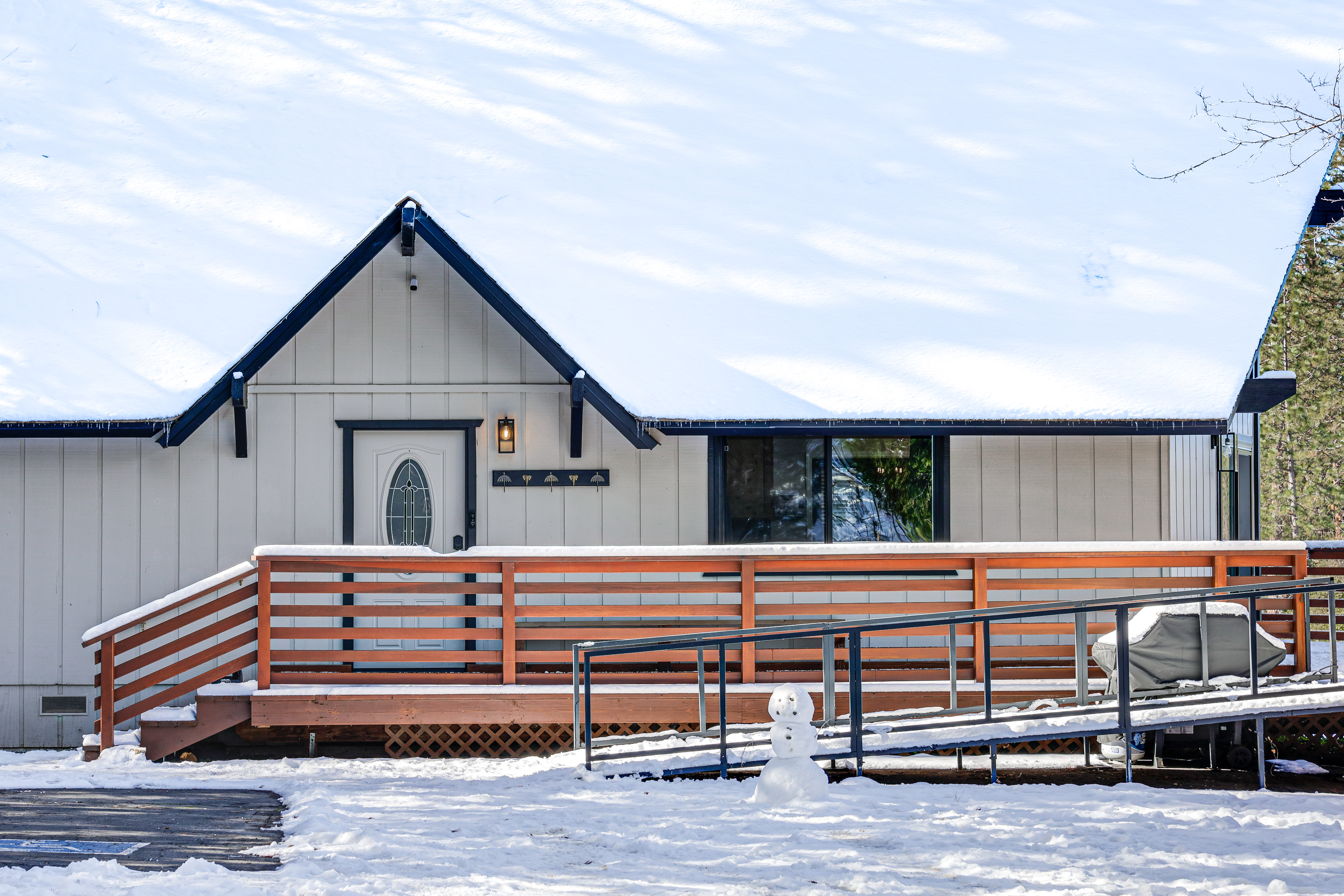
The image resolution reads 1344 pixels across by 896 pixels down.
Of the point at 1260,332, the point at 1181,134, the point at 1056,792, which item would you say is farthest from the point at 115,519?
the point at 1181,134

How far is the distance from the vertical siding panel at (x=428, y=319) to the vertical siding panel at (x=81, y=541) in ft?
9.18

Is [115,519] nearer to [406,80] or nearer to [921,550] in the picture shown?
[406,80]

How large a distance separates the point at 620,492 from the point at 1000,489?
10.9 feet

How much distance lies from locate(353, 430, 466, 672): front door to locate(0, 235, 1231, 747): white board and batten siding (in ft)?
0.62

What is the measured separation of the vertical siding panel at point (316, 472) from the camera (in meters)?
9.15

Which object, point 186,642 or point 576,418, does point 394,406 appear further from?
point 186,642

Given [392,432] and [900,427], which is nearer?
[900,427]

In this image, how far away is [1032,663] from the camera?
29.5 feet

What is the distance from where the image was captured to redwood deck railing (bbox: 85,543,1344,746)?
25.6 feet

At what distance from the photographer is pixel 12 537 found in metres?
9.02

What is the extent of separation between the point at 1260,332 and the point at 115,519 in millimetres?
9790

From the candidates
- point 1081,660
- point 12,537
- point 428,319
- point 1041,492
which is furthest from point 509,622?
point 1041,492

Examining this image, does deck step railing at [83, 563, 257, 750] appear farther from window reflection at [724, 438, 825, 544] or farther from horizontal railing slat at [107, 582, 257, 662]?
window reflection at [724, 438, 825, 544]

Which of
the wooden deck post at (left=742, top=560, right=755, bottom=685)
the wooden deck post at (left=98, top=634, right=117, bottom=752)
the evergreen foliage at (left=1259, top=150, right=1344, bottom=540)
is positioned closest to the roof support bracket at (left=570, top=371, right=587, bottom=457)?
the wooden deck post at (left=742, top=560, right=755, bottom=685)
